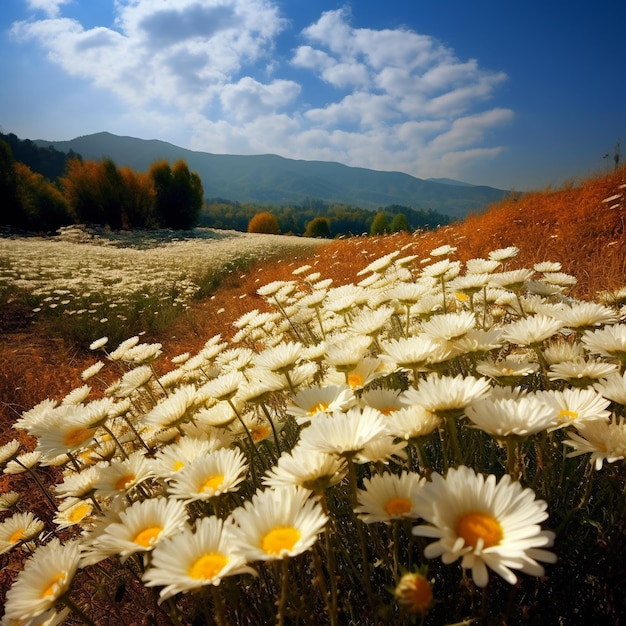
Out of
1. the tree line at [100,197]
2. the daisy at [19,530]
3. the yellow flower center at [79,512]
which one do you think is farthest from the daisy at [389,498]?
the tree line at [100,197]

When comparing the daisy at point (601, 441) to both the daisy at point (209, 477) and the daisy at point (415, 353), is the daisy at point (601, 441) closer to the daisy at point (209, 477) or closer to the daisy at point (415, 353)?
the daisy at point (415, 353)

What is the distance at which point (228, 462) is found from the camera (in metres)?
1.05

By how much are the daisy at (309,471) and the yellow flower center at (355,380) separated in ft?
1.77

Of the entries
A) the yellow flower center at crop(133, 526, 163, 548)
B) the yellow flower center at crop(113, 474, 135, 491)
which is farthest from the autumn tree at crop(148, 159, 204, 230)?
the yellow flower center at crop(133, 526, 163, 548)

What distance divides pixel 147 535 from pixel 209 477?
0.61 feet

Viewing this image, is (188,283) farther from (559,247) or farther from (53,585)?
(53,585)

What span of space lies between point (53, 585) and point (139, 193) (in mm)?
32531

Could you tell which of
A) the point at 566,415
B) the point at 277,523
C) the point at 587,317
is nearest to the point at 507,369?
the point at 566,415

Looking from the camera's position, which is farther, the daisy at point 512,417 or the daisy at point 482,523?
the daisy at point 512,417

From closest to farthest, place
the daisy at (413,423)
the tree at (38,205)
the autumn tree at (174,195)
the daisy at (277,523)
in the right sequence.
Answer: the daisy at (277,523)
the daisy at (413,423)
the tree at (38,205)
the autumn tree at (174,195)

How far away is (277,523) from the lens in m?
0.83

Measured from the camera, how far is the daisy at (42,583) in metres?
0.91

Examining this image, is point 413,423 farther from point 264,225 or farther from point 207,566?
point 264,225

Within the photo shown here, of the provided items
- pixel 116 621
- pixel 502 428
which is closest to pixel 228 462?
pixel 502 428
